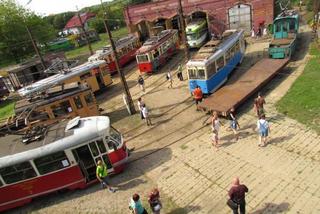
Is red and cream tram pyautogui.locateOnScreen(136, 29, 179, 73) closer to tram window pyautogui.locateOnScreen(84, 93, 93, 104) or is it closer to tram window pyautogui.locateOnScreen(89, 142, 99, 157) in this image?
tram window pyautogui.locateOnScreen(84, 93, 93, 104)

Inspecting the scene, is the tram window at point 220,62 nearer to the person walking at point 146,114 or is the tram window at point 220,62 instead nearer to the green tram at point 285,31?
the green tram at point 285,31

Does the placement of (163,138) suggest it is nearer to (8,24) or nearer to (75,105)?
(75,105)

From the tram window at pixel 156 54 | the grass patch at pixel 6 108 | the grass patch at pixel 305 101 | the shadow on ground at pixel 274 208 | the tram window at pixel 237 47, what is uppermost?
the tram window at pixel 237 47

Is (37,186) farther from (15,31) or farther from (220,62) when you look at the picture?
(15,31)

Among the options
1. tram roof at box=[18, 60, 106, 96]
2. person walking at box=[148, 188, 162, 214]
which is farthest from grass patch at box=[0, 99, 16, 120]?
person walking at box=[148, 188, 162, 214]

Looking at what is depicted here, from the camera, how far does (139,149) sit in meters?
16.9

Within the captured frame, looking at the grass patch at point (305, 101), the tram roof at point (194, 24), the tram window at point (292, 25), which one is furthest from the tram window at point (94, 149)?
the tram roof at point (194, 24)

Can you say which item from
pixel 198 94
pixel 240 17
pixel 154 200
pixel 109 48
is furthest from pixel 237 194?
pixel 240 17

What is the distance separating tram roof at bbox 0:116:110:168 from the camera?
12922mm

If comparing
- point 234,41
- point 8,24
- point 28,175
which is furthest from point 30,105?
point 8,24

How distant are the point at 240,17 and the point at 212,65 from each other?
17.8 metres

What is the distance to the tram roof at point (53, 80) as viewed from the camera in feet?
78.5

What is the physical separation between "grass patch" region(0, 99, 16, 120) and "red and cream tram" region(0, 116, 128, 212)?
17.9 metres

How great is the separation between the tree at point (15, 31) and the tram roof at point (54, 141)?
36470 mm
